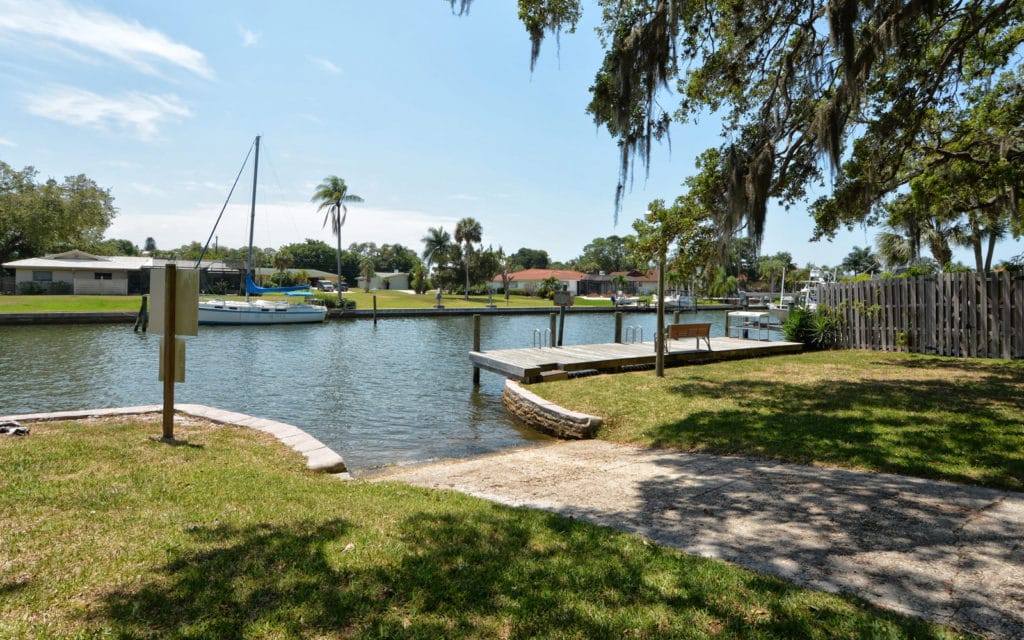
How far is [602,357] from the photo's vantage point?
15062 mm

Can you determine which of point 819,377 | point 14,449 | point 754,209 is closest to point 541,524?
point 14,449

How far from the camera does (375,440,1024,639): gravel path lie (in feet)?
10.5

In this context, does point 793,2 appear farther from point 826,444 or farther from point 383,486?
point 383,486

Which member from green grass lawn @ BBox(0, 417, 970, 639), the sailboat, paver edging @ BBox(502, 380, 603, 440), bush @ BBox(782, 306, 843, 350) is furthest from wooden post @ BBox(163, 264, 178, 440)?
the sailboat

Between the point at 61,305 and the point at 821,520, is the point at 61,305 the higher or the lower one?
the higher one

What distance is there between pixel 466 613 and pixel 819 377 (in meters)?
11.4

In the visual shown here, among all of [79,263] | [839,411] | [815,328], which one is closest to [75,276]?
[79,263]

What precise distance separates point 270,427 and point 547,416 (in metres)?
4.88

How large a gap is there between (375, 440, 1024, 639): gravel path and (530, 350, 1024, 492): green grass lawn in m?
0.62

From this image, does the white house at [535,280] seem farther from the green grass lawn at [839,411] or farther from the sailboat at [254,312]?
the green grass lawn at [839,411]

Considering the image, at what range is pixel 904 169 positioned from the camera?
1348 centimetres

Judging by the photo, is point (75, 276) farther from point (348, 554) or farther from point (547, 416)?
point (348, 554)

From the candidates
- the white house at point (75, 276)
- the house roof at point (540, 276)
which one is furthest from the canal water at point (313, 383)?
the house roof at point (540, 276)

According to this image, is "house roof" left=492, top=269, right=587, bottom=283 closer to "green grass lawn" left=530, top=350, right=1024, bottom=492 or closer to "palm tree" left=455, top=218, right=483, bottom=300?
"palm tree" left=455, top=218, right=483, bottom=300
